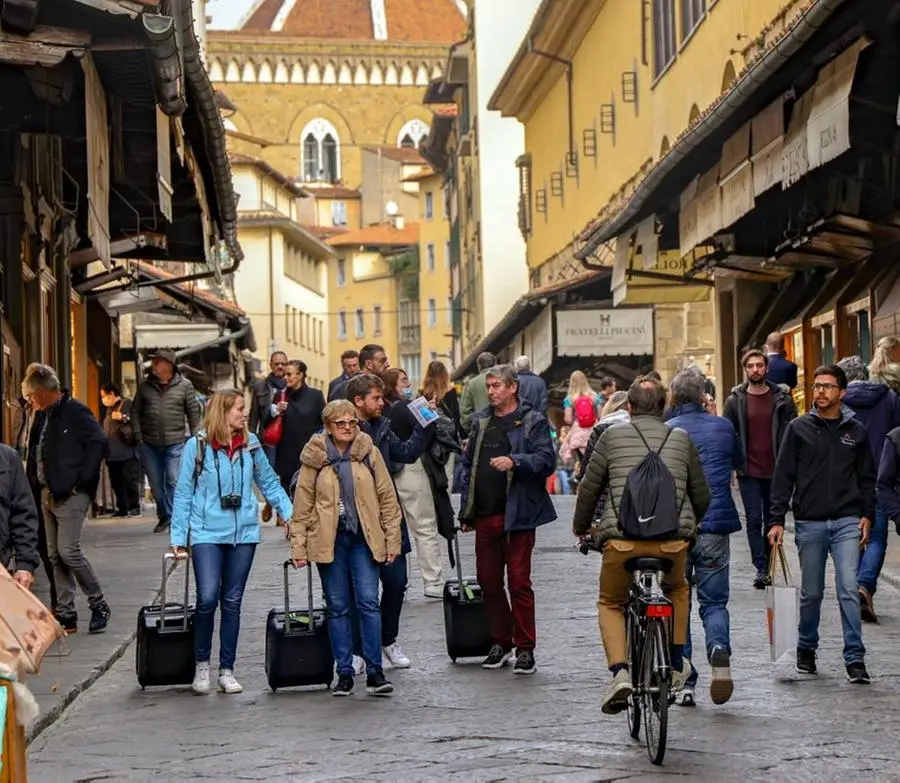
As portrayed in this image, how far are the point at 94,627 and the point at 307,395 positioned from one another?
641cm

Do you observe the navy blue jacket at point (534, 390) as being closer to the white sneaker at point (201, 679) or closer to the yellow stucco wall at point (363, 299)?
the white sneaker at point (201, 679)

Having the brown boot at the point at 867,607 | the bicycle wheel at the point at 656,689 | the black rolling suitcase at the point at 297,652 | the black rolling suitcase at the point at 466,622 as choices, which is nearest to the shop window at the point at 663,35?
the brown boot at the point at 867,607

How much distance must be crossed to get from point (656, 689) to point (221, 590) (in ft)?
10.7

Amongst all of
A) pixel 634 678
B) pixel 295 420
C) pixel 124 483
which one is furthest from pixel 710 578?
pixel 124 483

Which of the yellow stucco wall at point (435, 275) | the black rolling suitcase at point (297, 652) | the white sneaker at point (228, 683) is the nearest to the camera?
the black rolling suitcase at point (297, 652)

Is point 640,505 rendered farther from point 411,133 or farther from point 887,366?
point 411,133

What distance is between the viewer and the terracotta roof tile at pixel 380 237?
386 feet

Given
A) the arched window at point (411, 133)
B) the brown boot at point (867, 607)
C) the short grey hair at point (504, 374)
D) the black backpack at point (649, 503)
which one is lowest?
the brown boot at point (867, 607)

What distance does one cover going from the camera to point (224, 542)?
11250 mm

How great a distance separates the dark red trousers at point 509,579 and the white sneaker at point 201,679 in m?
1.54

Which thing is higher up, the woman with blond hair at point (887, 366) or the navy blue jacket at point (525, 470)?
the woman with blond hair at point (887, 366)

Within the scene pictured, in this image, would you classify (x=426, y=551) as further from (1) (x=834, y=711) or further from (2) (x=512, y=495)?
(1) (x=834, y=711)

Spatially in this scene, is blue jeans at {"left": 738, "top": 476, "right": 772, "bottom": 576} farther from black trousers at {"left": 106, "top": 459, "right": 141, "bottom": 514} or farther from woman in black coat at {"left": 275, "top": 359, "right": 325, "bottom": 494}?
black trousers at {"left": 106, "top": 459, "right": 141, "bottom": 514}

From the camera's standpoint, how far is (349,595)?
11.2m
